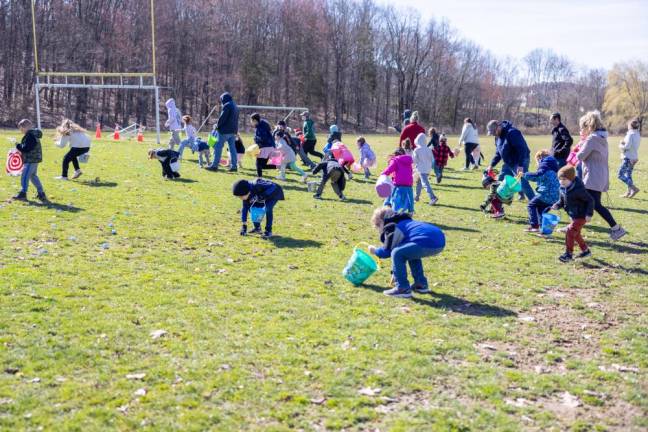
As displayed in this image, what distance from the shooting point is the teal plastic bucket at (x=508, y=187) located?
514 inches

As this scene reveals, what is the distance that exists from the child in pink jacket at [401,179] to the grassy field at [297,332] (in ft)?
3.45

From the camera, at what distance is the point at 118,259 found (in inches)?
356

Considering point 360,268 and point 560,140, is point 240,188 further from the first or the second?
point 560,140

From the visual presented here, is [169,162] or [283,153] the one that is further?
[283,153]

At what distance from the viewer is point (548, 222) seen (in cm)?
1171

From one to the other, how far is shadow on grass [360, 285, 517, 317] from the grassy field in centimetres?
4

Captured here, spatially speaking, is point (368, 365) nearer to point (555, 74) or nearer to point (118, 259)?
point (118, 259)

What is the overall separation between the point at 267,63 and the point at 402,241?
60.7 m

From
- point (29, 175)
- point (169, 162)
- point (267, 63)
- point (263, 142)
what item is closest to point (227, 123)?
point (263, 142)

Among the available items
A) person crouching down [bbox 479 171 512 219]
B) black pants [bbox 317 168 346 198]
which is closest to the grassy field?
person crouching down [bbox 479 171 512 219]

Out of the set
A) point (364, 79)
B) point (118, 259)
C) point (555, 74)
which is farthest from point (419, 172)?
point (555, 74)

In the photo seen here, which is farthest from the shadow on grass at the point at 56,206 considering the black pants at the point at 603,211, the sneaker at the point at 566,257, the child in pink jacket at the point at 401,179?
the black pants at the point at 603,211

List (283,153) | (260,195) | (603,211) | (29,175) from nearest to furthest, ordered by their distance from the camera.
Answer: (260,195), (603,211), (29,175), (283,153)

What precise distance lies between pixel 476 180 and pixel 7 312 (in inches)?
647
